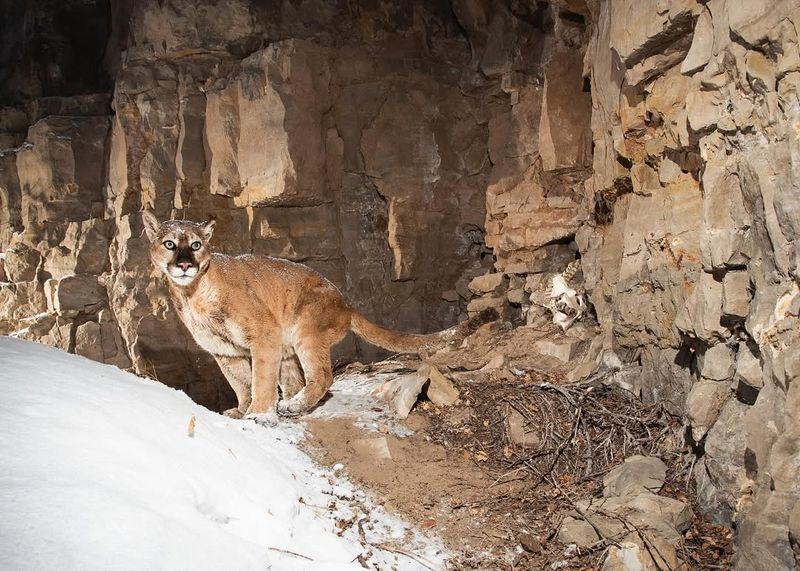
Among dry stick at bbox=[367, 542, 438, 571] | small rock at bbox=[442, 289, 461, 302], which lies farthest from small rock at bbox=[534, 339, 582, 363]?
small rock at bbox=[442, 289, 461, 302]

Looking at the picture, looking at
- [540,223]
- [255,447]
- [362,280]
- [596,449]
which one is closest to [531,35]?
[540,223]

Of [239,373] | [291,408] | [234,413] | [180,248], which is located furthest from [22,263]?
[291,408]

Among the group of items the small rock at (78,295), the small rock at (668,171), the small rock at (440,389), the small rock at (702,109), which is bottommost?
the small rock at (78,295)

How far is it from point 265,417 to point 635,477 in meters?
2.64

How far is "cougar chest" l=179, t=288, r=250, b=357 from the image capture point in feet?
16.9

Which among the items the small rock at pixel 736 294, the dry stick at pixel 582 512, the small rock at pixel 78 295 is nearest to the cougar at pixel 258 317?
the dry stick at pixel 582 512

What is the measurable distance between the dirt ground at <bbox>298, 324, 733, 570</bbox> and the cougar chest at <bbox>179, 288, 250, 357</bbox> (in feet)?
3.26

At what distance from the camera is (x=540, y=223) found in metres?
7.46

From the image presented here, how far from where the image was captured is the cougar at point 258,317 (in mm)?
5160

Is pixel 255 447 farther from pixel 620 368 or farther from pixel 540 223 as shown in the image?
pixel 540 223

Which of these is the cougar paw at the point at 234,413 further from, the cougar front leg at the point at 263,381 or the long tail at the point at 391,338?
the long tail at the point at 391,338

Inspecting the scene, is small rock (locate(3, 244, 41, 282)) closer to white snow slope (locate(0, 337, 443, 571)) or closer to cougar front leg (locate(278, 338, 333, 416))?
cougar front leg (locate(278, 338, 333, 416))

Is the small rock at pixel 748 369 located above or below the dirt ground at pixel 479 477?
above

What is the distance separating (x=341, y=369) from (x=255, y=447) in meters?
3.81
